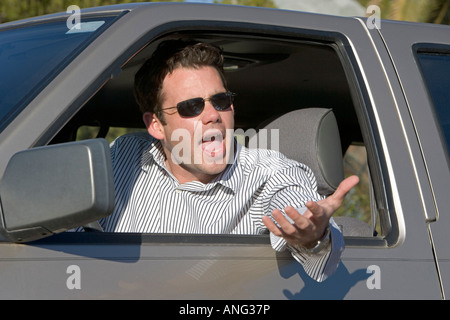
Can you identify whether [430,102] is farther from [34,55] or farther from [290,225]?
[34,55]

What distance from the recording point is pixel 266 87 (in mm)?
3615


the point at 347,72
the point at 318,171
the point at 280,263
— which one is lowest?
the point at 280,263

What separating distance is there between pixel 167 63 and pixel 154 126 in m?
0.23

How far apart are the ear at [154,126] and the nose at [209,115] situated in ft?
0.76

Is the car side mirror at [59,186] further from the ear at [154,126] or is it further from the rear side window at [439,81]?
the rear side window at [439,81]

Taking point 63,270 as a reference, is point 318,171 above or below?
above

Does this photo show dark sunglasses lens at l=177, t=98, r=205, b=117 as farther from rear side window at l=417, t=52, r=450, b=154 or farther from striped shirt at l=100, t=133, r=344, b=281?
rear side window at l=417, t=52, r=450, b=154

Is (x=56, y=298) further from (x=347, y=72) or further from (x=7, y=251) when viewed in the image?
(x=347, y=72)

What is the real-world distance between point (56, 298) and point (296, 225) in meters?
0.61

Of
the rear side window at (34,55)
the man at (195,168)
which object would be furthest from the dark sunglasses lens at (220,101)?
the rear side window at (34,55)

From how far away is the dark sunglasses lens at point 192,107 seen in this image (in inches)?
104

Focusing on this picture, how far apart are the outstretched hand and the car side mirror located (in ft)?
1.41

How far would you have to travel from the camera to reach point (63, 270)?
6.51ft
